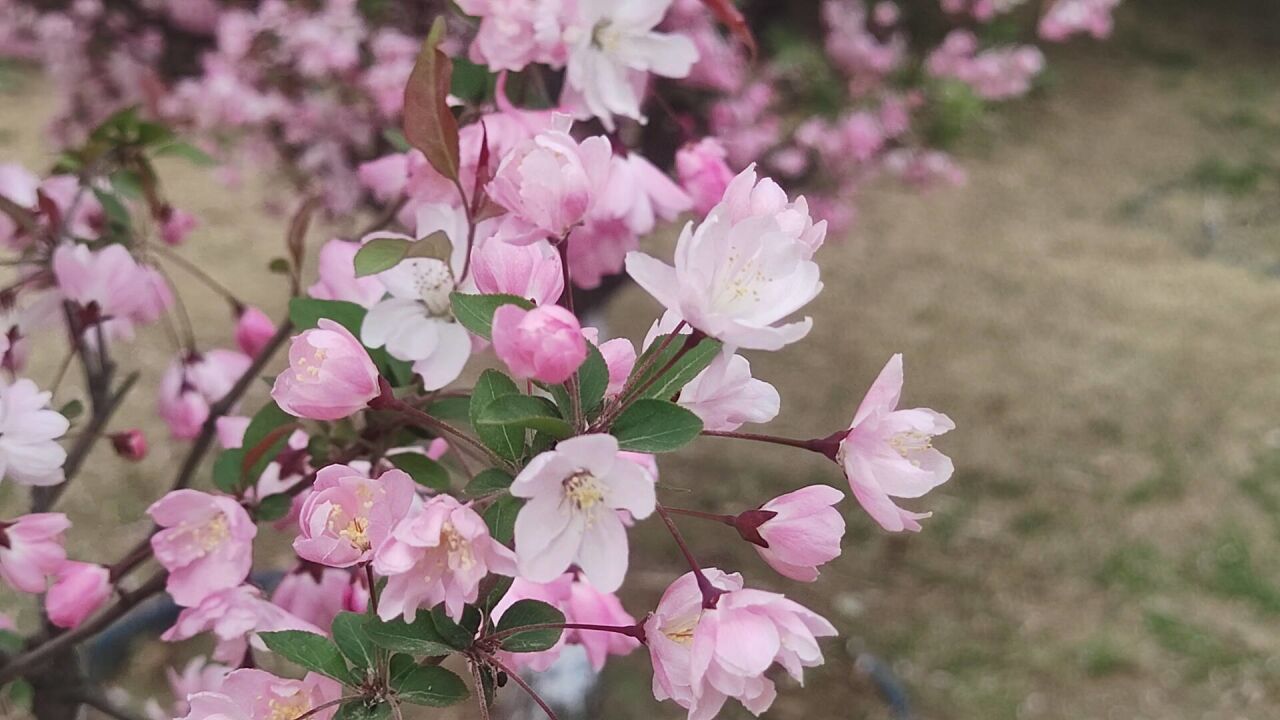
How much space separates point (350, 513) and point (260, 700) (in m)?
0.11

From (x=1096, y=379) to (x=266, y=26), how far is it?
255cm

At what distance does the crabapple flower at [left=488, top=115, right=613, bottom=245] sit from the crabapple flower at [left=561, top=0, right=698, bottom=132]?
0.23 m

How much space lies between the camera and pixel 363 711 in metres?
0.51

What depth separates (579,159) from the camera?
0.53 meters

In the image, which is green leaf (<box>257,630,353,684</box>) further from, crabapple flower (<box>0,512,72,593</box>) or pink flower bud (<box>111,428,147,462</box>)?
pink flower bud (<box>111,428,147,462</box>)

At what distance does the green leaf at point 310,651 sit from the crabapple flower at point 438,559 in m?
0.06

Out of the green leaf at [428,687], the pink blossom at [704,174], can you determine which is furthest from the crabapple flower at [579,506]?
the pink blossom at [704,174]

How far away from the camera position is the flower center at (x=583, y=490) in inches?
17.8

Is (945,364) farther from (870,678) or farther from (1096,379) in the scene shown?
(870,678)

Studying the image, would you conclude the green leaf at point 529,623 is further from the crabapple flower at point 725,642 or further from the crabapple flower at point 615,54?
the crabapple flower at point 615,54

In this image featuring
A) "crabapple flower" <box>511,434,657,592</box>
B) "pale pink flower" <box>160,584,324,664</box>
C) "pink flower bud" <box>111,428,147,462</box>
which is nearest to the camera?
"crabapple flower" <box>511,434,657,592</box>

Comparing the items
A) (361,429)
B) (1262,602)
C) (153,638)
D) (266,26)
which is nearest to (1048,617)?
(1262,602)

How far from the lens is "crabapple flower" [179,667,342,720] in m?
0.51

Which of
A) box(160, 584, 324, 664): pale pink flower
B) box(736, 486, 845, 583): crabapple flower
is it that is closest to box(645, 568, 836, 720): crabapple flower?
box(736, 486, 845, 583): crabapple flower
